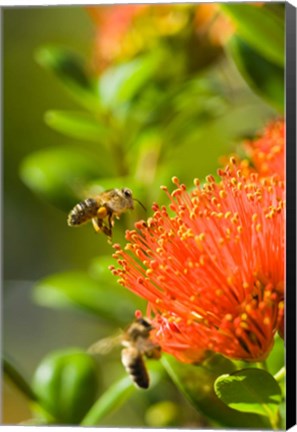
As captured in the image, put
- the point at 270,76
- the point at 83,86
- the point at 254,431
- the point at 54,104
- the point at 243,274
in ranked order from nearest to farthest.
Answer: the point at 243,274 → the point at 254,431 → the point at 270,76 → the point at 83,86 → the point at 54,104

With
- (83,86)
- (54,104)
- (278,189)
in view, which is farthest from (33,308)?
(278,189)

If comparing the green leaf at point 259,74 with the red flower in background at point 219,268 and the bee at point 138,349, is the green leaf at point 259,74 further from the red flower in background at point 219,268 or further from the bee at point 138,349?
the bee at point 138,349

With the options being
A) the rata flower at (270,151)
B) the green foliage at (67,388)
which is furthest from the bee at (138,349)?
the rata flower at (270,151)

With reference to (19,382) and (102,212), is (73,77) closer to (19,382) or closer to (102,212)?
(102,212)

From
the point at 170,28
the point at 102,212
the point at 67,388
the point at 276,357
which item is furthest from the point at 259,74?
the point at 67,388

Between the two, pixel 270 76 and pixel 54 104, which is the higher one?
pixel 54 104

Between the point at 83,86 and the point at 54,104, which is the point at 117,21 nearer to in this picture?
the point at 83,86

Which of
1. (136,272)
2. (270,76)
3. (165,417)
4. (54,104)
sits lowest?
(165,417)
